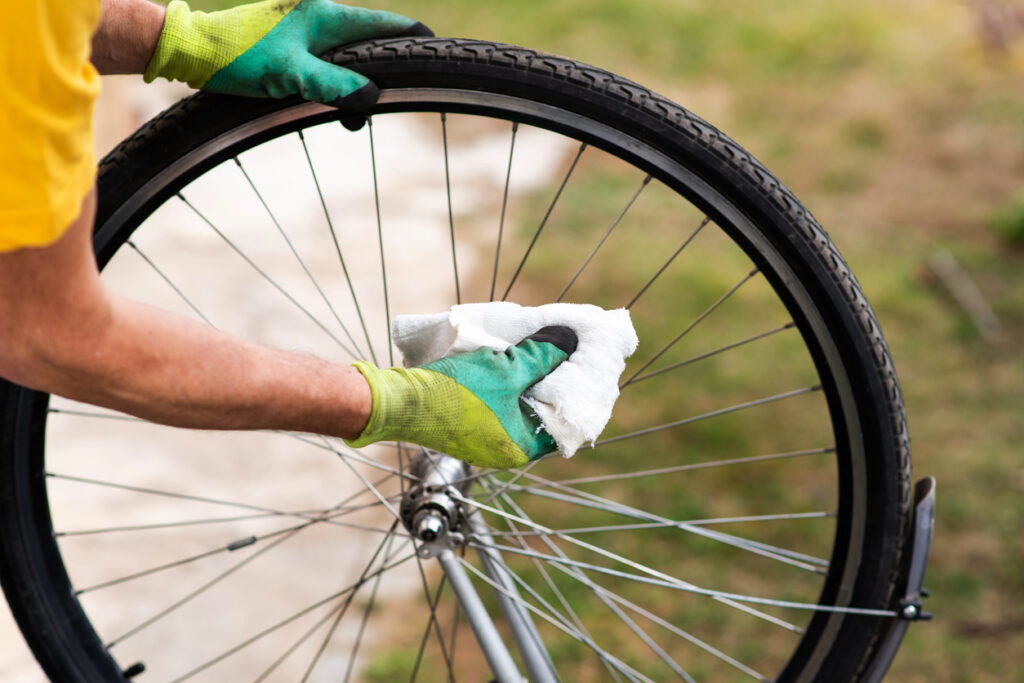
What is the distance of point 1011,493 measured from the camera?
2270 millimetres

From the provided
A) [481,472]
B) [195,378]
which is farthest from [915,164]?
[195,378]

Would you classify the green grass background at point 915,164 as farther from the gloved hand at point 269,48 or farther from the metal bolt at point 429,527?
the gloved hand at point 269,48

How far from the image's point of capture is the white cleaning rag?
40.9 inches

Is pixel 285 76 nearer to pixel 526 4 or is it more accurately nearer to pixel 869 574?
pixel 869 574

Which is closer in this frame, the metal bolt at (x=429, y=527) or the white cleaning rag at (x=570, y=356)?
the white cleaning rag at (x=570, y=356)

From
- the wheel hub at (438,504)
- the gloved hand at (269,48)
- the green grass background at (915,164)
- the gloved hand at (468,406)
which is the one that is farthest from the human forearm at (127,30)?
the green grass background at (915,164)

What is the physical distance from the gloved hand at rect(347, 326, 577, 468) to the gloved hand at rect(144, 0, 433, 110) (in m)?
0.32

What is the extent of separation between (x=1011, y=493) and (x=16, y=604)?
217cm

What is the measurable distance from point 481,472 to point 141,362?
56 cm

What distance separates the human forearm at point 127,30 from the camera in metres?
1.08

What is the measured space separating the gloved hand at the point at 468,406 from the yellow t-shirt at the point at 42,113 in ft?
1.20

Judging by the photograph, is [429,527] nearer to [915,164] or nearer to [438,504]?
[438,504]

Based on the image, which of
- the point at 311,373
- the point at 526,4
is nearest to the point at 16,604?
the point at 311,373

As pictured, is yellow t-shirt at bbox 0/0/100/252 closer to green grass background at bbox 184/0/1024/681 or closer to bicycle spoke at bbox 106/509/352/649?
bicycle spoke at bbox 106/509/352/649
